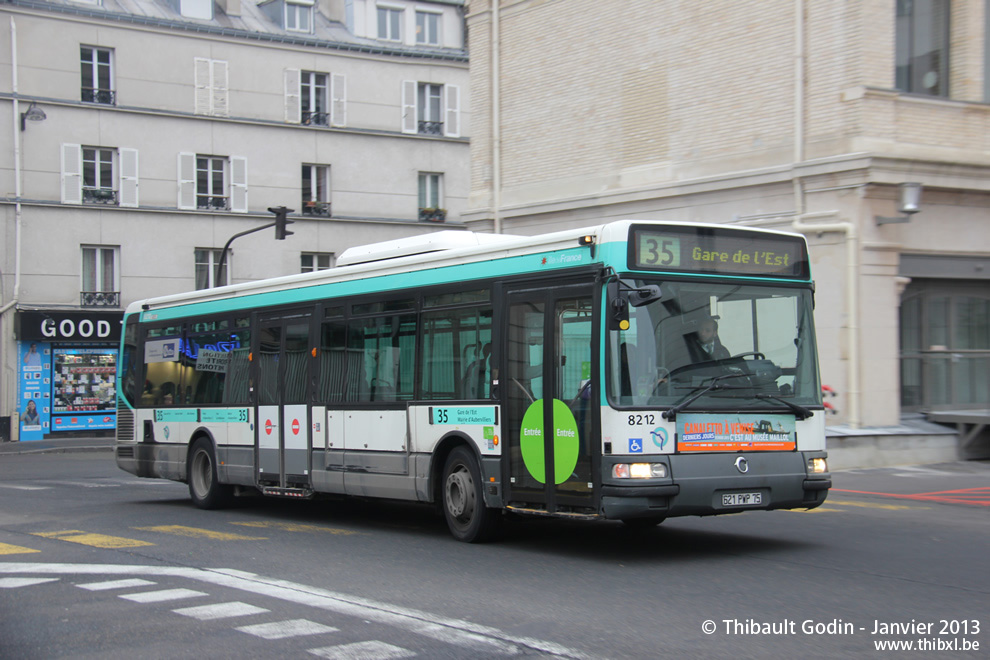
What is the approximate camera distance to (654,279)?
9281 mm

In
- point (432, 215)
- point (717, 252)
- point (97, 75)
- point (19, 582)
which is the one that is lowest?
point (19, 582)

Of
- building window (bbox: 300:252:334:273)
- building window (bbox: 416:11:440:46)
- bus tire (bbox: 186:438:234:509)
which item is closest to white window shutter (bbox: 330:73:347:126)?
building window (bbox: 416:11:440:46)

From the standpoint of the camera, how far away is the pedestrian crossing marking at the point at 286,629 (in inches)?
262

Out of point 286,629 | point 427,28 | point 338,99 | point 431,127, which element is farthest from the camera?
point 427,28

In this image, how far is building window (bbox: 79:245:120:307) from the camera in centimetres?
3472

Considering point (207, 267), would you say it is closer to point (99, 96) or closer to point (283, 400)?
point (99, 96)

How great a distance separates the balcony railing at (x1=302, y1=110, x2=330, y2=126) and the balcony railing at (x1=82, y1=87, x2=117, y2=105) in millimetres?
6221

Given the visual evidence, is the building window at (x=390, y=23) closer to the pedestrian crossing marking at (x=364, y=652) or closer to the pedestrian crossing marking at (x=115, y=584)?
the pedestrian crossing marking at (x=115, y=584)

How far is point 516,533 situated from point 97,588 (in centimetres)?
442

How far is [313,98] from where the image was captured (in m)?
38.6

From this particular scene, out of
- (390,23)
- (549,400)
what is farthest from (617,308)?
(390,23)

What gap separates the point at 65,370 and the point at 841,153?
993 inches

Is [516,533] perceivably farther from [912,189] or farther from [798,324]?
[912,189]

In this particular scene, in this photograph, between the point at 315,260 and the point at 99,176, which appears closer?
the point at 99,176
